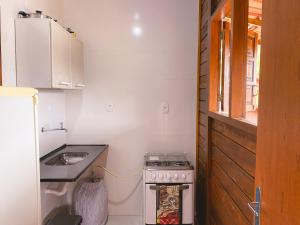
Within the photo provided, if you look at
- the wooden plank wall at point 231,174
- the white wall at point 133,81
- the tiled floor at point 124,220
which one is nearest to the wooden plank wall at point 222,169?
the wooden plank wall at point 231,174

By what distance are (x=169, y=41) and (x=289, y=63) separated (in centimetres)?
231

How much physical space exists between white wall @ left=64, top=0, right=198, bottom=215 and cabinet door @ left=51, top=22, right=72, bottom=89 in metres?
0.63

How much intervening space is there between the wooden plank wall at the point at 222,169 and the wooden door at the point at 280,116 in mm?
406

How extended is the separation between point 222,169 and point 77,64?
5.65 feet

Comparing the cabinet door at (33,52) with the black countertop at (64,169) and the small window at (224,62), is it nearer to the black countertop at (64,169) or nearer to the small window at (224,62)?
the black countertop at (64,169)

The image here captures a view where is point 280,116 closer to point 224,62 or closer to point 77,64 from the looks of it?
point 224,62

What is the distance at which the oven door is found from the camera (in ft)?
8.20

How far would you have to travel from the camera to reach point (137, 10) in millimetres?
2922

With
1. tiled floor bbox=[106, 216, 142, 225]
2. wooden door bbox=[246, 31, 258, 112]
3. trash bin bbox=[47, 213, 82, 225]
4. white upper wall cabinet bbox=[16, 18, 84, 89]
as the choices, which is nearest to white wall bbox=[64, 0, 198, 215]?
tiled floor bbox=[106, 216, 142, 225]

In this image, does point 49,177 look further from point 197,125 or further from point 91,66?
point 197,125

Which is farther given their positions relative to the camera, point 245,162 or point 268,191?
point 245,162

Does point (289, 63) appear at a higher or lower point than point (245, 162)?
higher

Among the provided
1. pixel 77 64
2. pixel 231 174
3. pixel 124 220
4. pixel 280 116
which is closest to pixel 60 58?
pixel 77 64

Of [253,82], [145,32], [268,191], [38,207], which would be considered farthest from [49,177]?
[145,32]
